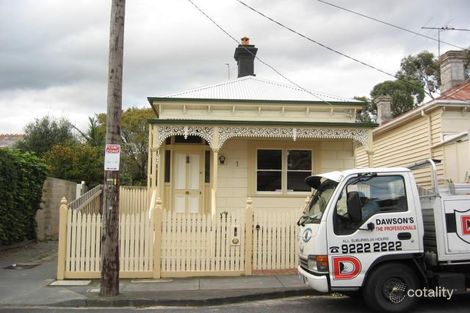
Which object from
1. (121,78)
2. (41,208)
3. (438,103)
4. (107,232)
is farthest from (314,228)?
(41,208)

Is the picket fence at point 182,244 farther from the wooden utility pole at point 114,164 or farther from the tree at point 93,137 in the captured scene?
the tree at point 93,137

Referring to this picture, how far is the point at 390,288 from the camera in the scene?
748 centimetres

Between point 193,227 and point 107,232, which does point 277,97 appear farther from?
point 107,232

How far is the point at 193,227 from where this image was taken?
35.7 feet

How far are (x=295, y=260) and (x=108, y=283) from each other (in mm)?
4259

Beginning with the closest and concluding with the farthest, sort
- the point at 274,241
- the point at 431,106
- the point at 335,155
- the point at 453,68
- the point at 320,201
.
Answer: the point at 320,201, the point at 274,241, the point at 335,155, the point at 431,106, the point at 453,68

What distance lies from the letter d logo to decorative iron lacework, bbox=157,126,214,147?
7.03 meters

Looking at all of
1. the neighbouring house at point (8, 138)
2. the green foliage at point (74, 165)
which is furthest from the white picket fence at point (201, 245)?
the neighbouring house at point (8, 138)

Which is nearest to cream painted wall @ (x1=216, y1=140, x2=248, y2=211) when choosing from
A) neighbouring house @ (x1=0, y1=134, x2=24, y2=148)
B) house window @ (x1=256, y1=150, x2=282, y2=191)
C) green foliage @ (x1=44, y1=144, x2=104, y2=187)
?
house window @ (x1=256, y1=150, x2=282, y2=191)

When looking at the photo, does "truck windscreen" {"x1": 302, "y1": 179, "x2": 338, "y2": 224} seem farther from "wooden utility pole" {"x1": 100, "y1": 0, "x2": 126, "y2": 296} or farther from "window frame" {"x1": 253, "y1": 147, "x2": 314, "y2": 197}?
"window frame" {"x1": 253, "y1": 147, "x2": 314, "y2": 197}

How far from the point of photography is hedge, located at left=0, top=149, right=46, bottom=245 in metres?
14.0

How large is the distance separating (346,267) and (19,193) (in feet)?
35.8

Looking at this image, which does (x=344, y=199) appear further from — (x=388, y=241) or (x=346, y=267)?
(x=346, y=267)

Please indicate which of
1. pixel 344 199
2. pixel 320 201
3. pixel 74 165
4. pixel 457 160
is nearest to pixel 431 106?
pixel 457 160
